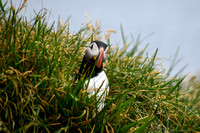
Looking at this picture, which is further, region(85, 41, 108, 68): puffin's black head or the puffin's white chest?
region(85, 41, 108, 68): puffin's black head

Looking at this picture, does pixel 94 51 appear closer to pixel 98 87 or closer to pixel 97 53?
pixel 97 53

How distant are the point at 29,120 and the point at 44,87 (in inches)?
13.4

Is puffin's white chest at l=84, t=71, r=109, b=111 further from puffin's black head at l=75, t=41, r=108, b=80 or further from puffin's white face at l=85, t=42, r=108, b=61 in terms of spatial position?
puffin's white face at l=85, t=42, r=108, b=61

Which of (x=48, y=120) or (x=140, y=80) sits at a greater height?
(x=140, y=80)

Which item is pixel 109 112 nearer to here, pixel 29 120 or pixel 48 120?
pixel 48 120

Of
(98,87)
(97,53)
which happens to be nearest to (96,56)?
(97,53)

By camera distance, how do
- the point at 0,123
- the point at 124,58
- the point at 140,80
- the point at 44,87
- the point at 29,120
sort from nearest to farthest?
1. the point at 0,123
2. the point at 29,120
3. the point at 44,87
4. the point at 140,80
5. the point at 124,58

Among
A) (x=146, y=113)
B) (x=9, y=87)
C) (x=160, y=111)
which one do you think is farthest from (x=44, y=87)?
(x=160, y=111)

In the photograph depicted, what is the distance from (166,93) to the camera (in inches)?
123

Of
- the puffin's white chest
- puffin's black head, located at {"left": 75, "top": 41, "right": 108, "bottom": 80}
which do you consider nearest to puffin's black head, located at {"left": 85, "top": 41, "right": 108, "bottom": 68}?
puffin's black head, located at {"left": 75, "top": 41, "right": 108, "bottom": 80}

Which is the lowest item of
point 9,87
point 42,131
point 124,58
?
point 42,131

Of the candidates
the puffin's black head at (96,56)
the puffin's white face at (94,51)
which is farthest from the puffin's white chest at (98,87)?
the puffin's white face at (94,51)

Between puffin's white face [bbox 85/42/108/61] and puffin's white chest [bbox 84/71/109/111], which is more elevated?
puffin's white face [bbox 85/42/108/61]

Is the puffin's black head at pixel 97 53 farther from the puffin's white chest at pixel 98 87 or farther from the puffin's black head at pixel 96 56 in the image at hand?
the puffin's white chest at pixel 98 87
